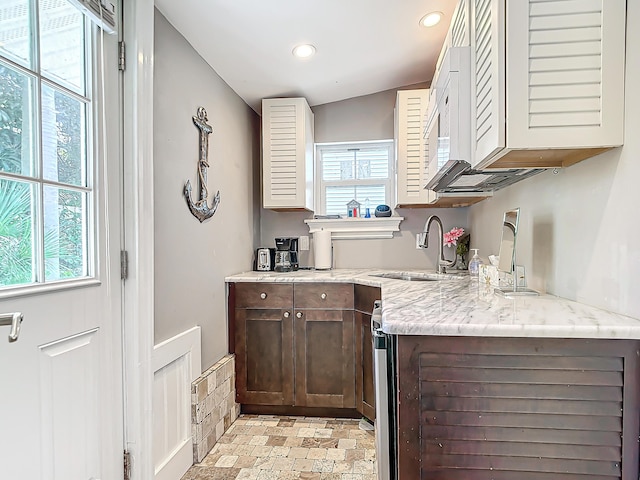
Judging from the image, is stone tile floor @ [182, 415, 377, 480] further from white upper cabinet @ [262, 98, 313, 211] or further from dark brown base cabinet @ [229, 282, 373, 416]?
white upper cabinet @ [262, 98, 313, 211]

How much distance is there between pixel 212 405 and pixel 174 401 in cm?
38

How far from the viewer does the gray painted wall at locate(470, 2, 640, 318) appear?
41.8 inches

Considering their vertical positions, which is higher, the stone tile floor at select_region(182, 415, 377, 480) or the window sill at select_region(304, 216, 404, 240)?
the window sill at select_region(304, 216, 404, 240)

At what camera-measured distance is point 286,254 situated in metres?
3.04

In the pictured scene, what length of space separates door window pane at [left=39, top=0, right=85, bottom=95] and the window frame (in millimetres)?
14

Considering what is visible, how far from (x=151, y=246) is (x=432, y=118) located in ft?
5.22

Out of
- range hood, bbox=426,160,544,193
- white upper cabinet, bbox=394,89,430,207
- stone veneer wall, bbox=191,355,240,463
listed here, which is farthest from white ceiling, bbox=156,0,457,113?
stone veneer wall, bbox=191,355,240,463

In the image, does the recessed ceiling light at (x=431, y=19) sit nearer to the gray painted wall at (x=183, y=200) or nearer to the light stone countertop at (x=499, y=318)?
the gray painted wall at (x=183, y=200)

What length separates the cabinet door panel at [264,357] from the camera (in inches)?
99.6

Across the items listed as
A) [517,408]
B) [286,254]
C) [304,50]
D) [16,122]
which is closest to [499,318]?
[517,408]

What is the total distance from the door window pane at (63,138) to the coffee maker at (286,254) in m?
1.79

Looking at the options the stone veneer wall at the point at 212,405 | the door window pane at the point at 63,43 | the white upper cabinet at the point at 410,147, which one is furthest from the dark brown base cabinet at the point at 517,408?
the white upper cabinet at the point at 410,147

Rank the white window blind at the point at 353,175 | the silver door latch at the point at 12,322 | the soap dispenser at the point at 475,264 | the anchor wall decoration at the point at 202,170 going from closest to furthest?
the silver door latch at the point at 12,322
the anchor wall decoration at the point at 202,170
the soap dispenser at the point at 475,264
the white window blind at the point at 353,175

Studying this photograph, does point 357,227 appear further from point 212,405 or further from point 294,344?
point 212,405
